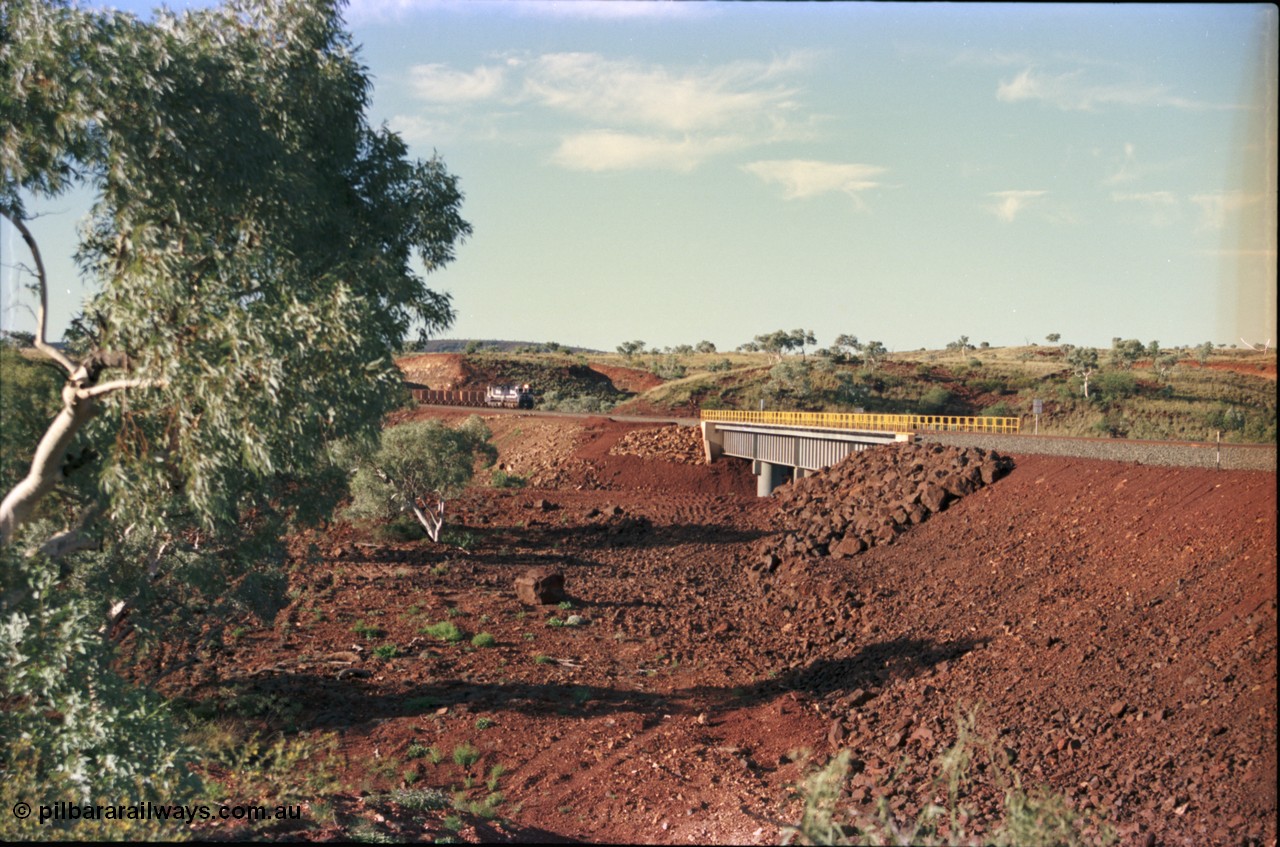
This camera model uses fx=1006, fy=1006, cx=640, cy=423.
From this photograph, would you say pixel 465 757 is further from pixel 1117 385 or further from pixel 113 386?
pixel 1117 385

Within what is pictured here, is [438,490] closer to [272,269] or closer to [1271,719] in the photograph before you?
[272,269]

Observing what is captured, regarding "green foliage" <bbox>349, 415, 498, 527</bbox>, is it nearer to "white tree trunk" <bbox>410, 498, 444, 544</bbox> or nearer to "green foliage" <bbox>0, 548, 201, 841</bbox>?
"white tree trunk" <bbox>410, 498, 444, 544</bbox>

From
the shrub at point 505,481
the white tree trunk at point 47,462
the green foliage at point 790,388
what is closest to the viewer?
the white tree trunk at point 47,462

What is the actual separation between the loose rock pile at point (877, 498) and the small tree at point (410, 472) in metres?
9.33

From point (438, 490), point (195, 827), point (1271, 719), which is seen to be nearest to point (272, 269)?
point (195, 827)

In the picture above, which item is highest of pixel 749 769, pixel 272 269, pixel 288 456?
pixel 272 269

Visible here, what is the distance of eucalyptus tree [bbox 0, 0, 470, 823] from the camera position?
8.72m

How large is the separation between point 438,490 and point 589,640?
1129 cm

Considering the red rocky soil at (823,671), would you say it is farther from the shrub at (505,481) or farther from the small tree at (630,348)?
the small tree at (630,348)

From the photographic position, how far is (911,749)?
13461mm

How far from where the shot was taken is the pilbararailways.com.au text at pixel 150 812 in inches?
306

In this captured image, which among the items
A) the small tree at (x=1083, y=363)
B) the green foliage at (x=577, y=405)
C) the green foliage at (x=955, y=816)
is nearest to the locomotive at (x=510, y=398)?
the green foliage at (x=577, y=405)

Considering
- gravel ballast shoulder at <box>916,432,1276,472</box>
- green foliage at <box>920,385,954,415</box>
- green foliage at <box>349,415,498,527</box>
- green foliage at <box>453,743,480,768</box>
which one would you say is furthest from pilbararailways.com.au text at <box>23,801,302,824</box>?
green foliage at <box>920,385,954,415</box>

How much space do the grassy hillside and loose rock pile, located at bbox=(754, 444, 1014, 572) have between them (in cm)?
1232
